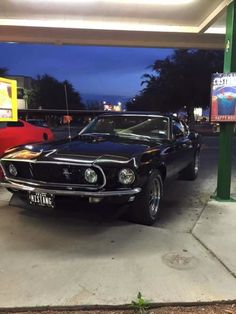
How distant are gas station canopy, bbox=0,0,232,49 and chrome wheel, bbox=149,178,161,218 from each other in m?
3.75

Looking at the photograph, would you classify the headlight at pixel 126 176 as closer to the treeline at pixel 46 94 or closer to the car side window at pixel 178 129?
the car side window at pixel 178 129

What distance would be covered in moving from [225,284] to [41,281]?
170 cm

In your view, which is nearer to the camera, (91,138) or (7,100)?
(91,138)

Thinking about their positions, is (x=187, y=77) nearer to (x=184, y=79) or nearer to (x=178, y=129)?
(x=184, y=79)

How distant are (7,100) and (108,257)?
4550 millimetres

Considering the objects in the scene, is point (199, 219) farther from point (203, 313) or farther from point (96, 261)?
point (203, 313)

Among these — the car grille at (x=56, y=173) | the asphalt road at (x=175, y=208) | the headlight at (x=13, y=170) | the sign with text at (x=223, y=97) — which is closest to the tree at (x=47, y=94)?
the asphalt road at (x=175, y=208)

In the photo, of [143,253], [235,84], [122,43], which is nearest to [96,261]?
[143,253]

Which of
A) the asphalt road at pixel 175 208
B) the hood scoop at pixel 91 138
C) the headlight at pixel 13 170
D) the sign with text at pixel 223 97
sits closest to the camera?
the asphalt road at pixel 175 208

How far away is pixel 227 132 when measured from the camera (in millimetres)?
7207

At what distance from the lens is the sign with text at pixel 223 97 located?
6938 mm

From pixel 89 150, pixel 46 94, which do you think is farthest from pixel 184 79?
pixel 89 150

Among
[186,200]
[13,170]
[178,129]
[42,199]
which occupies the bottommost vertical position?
[186,200]

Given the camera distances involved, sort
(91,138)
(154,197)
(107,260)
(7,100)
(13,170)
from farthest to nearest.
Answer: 1. (7,100)
2. (91,138)
3. (154,197)
4. (13,170)
5. (107,260)
